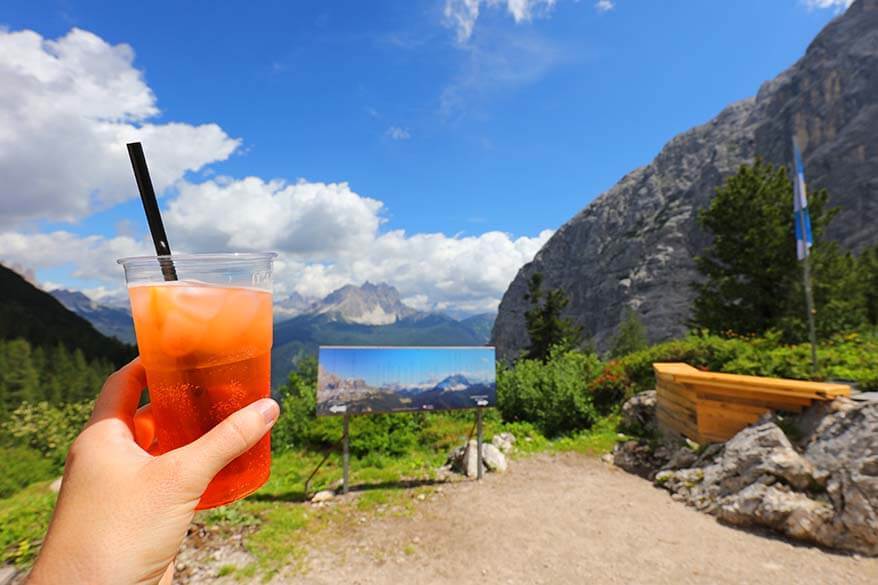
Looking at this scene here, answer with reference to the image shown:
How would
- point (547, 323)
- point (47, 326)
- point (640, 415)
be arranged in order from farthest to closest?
point (47, 326)
point (547, 323)
point (640, 415)

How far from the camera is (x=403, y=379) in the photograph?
7.60 meters

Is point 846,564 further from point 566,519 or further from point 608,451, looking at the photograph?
point 608,451

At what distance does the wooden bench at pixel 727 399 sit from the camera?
627 cm

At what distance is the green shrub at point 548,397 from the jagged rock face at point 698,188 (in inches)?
2145

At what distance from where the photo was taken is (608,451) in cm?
905

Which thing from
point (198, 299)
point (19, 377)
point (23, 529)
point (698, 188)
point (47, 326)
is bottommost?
point (19, 377)

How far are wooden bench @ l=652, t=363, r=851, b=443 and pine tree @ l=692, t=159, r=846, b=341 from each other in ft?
40.4

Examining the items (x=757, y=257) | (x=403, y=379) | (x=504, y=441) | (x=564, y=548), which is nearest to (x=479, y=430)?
(x=403, y=379)

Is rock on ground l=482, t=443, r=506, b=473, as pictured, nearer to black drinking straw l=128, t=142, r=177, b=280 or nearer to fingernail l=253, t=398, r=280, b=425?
fingernail l=253, t=398, r=280, b=425

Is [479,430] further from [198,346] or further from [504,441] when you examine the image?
[198,346]

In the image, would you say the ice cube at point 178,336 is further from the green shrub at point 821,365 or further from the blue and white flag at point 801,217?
the blue and white flag at point 801,217

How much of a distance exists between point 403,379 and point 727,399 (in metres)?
5.57

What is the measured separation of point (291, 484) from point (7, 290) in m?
109

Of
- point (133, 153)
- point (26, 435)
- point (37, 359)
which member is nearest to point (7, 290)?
point (37, 359)
